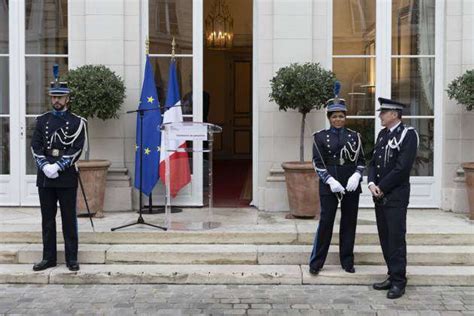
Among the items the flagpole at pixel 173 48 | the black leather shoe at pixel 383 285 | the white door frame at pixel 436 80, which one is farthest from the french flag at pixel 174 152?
the black leather shoe at pixel 383 285

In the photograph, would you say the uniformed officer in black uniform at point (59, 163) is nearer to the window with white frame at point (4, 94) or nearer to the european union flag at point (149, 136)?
the european union flag at point (149, 136)

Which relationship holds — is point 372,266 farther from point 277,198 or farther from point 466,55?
point 466,55

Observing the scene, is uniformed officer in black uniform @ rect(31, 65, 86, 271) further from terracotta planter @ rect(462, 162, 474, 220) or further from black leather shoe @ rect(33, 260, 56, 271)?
terracotta planter @ rect(462, 162, 474, 220)

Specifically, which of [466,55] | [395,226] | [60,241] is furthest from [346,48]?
[60,241]

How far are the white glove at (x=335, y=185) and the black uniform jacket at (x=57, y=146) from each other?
273 cm

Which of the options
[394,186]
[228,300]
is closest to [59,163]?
[228,300]

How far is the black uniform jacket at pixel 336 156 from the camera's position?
21.2ft

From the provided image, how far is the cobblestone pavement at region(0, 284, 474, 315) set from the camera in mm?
5793

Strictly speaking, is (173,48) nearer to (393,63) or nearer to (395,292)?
(393,63)

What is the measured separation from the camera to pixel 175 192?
897 cm

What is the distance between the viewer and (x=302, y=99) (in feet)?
26.4

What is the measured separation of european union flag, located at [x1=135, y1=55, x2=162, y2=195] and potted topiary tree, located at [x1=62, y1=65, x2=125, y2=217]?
35 cm

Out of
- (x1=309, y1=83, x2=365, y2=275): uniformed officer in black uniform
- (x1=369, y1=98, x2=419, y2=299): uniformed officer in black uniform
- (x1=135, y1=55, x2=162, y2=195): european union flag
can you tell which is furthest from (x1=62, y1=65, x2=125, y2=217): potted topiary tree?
(x1=369, y1=98, x2=419, y2=299): uniformed officer in black uniform

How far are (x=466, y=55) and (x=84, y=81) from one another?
529 centimetres
